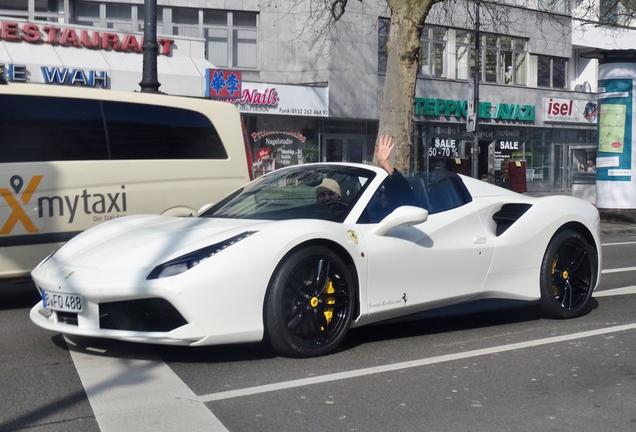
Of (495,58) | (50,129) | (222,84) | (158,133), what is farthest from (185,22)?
(50,129)

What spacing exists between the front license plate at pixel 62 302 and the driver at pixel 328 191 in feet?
6.20

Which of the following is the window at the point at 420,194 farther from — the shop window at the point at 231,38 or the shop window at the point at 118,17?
the shop window at the point at 231,38

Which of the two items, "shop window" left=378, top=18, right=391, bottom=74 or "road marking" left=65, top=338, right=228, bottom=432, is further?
"shop window" left=378, top=18, right=391, bottom=74

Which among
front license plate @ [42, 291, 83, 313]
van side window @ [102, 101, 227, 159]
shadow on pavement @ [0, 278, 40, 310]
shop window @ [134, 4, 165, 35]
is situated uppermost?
shop window @ [134, 4, 165, 35]

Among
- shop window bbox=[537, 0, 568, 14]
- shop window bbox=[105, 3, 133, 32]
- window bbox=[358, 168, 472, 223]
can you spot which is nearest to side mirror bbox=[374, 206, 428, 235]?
window bbox=[358, 168, 472, 223]

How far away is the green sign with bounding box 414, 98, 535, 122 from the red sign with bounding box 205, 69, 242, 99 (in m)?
7.74

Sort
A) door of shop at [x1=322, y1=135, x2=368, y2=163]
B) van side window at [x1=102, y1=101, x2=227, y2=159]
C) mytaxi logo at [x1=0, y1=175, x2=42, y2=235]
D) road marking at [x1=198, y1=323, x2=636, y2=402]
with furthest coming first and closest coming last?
door of shop at [x1=322, y1=135, x2=368, y2=163]
van side window at [x1=102, y1=101, x2=227, y2=159]
mytaxi logo at [x1=0, y1=175, x2=42, y2=235]
road marking at [x1=198, y1=323, x2=636, y2=402]

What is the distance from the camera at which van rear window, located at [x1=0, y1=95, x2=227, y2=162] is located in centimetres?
841

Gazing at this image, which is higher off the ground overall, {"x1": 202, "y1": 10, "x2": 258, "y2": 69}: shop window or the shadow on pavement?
{"x1": 202, "y1": 10, "x2": 258, "y2": 69}: shop window

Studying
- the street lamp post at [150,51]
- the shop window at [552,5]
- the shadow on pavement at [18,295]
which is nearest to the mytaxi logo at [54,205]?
the shadow on pavement at [18,295]

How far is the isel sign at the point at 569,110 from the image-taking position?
120 ft

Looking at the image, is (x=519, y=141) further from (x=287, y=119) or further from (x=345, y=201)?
(x=345, y=201)

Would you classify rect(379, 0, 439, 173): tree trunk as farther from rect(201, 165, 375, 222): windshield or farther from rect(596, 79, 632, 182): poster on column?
rect(201, 165, 375, 222): windshield

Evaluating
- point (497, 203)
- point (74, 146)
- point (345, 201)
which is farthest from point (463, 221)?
point (74, 146)
